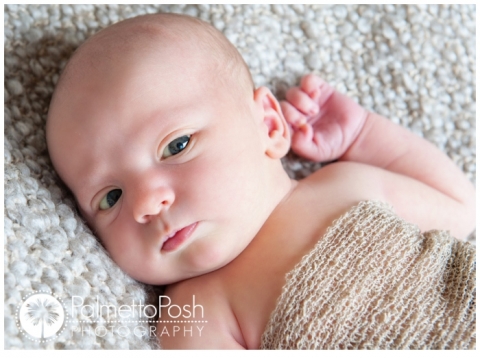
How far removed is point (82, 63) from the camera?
124 centimetres

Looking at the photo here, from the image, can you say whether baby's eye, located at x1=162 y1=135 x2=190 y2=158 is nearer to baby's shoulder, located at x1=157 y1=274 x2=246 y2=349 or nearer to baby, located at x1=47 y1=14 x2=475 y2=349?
baby, located at x1=47 y1=14 x2=475 y2=349

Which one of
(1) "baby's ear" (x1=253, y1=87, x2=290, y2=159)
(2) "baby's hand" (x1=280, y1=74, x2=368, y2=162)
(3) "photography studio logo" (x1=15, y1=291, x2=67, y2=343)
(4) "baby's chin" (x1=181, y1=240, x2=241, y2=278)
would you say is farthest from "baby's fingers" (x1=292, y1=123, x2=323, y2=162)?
(3) "photography studio logo" (x1=15, y1=291, x2=67, y2=343)

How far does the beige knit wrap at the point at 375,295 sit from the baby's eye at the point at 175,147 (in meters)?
0.35

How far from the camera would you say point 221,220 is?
119cm

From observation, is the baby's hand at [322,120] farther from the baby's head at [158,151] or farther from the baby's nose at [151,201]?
the baby's nose at [151,201]

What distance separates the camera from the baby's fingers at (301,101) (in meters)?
1.54

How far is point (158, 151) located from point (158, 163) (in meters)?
0.03

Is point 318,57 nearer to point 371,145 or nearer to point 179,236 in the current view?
point 371,145

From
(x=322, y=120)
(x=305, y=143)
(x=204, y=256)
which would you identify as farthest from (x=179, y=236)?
(x=322, y=120)

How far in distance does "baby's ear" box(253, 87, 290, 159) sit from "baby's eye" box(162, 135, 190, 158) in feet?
0.75

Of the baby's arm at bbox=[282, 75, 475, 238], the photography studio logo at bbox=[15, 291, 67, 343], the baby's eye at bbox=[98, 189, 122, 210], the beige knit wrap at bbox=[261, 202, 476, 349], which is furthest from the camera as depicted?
the baby's arm at bbox=[282, 75, 475, 238]

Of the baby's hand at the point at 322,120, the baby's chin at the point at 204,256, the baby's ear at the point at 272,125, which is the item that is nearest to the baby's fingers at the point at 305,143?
the baby's hand at the point at 322,120

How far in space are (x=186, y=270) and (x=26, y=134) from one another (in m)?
0.49

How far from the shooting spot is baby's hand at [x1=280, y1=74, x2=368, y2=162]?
1.55 m
